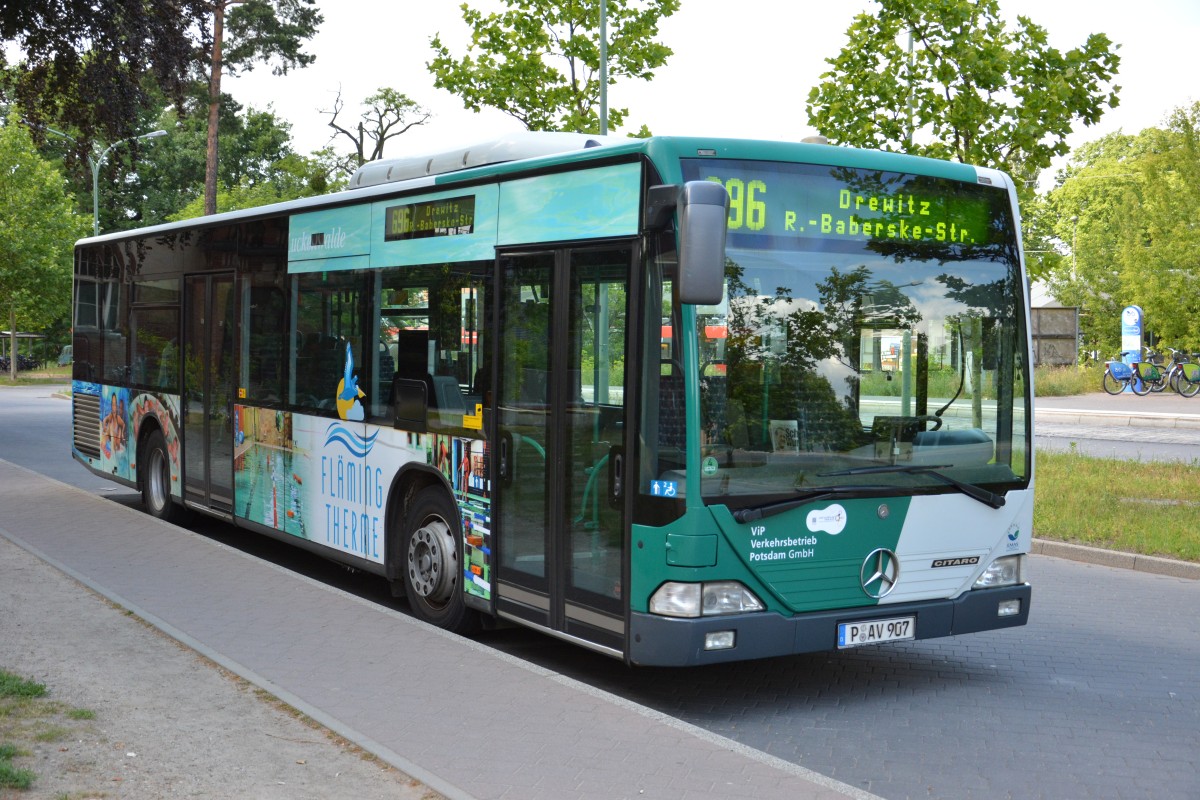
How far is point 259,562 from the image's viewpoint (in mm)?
10023

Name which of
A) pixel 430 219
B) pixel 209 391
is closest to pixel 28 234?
pixel 209 391

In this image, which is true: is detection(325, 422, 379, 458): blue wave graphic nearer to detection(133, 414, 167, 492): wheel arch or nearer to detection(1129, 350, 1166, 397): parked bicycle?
detection(133, 414, 167, 492): wheel arch

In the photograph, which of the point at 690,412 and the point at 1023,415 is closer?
the point at 690,412

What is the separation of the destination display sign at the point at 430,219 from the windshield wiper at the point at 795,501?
2.73m

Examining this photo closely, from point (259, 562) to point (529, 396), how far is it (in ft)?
12.3

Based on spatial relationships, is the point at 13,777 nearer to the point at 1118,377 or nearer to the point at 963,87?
the point at 963,87

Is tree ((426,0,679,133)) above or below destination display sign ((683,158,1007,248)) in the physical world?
above

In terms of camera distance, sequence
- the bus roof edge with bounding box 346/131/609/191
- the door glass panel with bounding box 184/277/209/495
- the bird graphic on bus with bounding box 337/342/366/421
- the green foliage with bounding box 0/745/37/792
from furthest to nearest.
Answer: the door glass panel with bounding box 184/277/209/495 → the bird graphic on bus with bounding box 337/342/366/421 → the bus roof edge with bounding box 346/131/609/191 → the green foliage with bounding box 0/745/37/792

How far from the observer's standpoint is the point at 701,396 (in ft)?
20.3

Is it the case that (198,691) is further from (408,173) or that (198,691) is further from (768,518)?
(408,173)

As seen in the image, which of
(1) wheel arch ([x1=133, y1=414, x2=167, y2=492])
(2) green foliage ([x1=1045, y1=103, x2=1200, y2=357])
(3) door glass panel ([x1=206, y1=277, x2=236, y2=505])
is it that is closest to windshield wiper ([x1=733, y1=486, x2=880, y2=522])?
(3) door glass panel ([x1=206, y1=277, x2=236, y2=505])

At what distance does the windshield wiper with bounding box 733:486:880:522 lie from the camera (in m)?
6.24

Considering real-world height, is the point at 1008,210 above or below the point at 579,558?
above

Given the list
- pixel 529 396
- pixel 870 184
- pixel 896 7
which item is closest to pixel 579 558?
pixel 529 396
